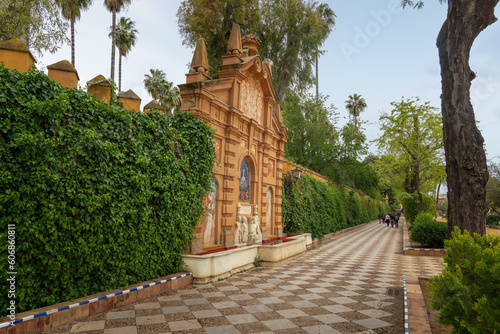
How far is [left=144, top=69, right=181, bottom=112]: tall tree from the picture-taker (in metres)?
33.7

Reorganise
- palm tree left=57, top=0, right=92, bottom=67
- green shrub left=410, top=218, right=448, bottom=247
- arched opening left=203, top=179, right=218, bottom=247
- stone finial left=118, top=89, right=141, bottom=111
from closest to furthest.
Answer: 1. stone finial left=118, top=89, right=141, bottom=111
2. arched opening left=203, top=179, right=218, bottom=247
3. green shrub left=410, top=218, right=448, bottom=247
4. palm tree left=57, top=0, right=92, bottom=67

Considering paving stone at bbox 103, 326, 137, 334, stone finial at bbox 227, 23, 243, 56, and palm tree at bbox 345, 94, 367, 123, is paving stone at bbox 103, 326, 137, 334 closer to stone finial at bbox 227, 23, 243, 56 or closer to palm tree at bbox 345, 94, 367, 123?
stone finial at bbox 227, 23, 243, 56

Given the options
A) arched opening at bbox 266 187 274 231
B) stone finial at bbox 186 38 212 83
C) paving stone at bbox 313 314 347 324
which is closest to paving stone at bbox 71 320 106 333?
paving stone at bbox 313 314 347 324

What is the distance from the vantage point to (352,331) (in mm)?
4562

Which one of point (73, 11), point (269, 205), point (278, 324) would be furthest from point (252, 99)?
point (73, 11)

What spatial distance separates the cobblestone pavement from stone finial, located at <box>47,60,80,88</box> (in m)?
4.08

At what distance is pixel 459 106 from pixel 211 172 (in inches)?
243

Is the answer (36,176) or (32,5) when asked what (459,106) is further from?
(32,5)

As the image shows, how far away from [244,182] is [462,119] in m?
7.43

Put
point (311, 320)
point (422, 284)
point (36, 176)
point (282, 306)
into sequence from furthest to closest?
point (422, 284)
point (282, 306)
point (311, 320)
point (36, 176)

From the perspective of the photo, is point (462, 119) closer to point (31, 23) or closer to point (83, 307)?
point (83, 307)

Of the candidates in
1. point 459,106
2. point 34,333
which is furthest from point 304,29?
point 34,333

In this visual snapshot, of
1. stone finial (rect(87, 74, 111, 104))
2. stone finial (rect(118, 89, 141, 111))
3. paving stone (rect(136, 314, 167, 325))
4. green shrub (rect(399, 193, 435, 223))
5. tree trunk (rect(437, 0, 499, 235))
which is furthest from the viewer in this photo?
green shrub (rect(399, 193, 435, 223))

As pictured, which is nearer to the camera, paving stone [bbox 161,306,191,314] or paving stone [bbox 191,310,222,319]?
paving stone [bbox 191,310,222,319]
